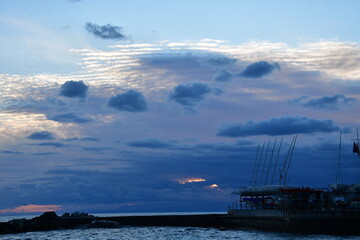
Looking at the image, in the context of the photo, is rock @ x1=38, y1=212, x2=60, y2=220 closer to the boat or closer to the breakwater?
the breakwater

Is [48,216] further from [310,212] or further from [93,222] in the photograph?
[310,212]

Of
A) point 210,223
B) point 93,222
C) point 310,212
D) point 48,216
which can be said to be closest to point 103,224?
point 93,222

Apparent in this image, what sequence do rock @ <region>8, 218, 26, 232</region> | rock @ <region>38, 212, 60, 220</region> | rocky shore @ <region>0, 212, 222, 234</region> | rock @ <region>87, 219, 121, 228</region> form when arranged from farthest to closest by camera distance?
rock @ <region>38, 212, 60, 220</region> → rock @ <region>87, 219, 121, 228</region> → rocky shore @ <region>0, 212, 222, 234</region> → rock @ <region>8, 218, 26, 232</region>

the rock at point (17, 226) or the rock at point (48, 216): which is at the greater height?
the rock at point (48, 216)

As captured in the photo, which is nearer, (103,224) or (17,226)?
(17,226)

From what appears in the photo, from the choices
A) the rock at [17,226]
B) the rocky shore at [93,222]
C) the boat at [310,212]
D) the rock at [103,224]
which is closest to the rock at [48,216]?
the rocky shore at [93,222]

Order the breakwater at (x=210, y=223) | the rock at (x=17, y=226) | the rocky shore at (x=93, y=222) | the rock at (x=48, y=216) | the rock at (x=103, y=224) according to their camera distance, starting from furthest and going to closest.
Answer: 1. the rock at (x=48, y=216)
2. the rock at (x=103, y=224)
3. the rocky shore at (x=93, y=222)
4. the rock at (x=17, y=226)
5. the breakwater at (x=210, y=223)

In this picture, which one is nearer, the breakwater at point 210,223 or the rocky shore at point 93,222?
the breakwater at point 210,223

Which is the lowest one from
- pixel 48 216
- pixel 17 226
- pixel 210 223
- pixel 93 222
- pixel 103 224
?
pixel 210 223

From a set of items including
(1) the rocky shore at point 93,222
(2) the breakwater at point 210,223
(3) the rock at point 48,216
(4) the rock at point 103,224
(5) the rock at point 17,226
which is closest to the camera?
(2) the breakwater at point 210,223

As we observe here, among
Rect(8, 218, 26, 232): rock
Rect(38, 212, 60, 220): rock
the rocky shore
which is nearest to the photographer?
Rect(8, 218, 26, 232): rock

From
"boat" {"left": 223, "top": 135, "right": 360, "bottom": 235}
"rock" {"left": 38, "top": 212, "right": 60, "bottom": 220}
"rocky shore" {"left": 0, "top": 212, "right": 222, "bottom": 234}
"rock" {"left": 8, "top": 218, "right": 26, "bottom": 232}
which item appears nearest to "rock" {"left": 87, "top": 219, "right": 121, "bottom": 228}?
"rocky shore" {"left": 0, "top": 212, "right": 222, "bottom": 234}

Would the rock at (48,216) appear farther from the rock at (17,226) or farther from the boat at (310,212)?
the boat at (310,212)

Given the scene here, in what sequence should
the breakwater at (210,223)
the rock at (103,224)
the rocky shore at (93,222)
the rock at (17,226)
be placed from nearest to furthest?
the breakwater at (210,223) → the rock at (17,226) → the rocky shore at (93,222) → the rock at (103,224)
